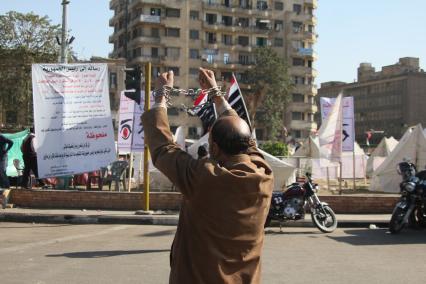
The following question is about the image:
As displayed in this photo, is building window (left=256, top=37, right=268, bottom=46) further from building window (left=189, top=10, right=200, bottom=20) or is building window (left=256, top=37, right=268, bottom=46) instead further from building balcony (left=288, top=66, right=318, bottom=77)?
building window (left=189, top=10, right=200, bottom=20)

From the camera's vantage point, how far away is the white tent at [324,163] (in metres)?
25.4

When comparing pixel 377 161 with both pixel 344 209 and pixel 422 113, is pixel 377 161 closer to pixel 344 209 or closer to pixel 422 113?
pixel 344 209

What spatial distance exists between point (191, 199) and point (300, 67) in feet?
279

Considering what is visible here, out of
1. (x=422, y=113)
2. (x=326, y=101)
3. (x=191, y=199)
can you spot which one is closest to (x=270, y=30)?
(x=422, y=113)

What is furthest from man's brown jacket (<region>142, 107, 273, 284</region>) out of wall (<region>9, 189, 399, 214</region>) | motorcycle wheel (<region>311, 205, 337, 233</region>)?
wall (<region>9, 189, 399, 214</region>)

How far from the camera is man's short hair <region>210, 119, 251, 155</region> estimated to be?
2555 millimetres

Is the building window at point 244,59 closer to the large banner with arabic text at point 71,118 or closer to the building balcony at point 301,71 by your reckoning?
the building balcony at point 301,71

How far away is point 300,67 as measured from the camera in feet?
281

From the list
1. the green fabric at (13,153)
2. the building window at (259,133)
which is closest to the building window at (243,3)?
the building window at (259,133)

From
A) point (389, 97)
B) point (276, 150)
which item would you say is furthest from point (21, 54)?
point (389, 97)

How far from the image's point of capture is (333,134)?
774 inches

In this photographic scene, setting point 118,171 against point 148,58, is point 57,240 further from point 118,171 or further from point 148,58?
point 148,58

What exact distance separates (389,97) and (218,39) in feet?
191

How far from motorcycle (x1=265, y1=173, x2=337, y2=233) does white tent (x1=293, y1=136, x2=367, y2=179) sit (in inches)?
441
